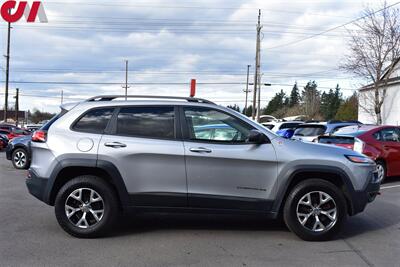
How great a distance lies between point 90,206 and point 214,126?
1941 millimetres

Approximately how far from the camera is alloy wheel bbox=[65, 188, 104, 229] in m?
6.12

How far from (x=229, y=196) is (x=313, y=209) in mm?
1121

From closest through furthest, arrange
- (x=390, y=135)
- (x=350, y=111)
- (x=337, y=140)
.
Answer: (x=337, y=140), (x=390, y=135), (x=350, y=111)

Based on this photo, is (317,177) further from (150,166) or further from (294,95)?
(294,95)

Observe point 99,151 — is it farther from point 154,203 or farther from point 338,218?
point 338,218

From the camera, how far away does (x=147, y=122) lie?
20.6ft

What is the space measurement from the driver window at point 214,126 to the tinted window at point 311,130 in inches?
340

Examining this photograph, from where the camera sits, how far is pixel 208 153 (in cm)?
605

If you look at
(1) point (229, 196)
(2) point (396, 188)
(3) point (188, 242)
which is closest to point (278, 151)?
(1) point (229, 196)

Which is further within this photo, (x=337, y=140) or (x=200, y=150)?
(x=337, y=140)

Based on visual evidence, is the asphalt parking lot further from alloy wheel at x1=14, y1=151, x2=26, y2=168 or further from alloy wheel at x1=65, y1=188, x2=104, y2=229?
alloy wheel at x1=14, y1=151, x2=26, y2=168

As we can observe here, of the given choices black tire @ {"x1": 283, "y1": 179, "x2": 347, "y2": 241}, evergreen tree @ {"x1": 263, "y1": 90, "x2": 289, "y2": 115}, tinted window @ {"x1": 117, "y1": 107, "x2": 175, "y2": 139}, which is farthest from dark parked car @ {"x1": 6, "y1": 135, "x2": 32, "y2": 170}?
evergreen tree @ {"x1": 263, "y1": 90, "x2": 289, "y2": 115}

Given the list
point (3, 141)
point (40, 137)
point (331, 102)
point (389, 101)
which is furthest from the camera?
point (331, 102)

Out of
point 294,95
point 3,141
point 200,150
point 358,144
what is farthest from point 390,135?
point 294,95
